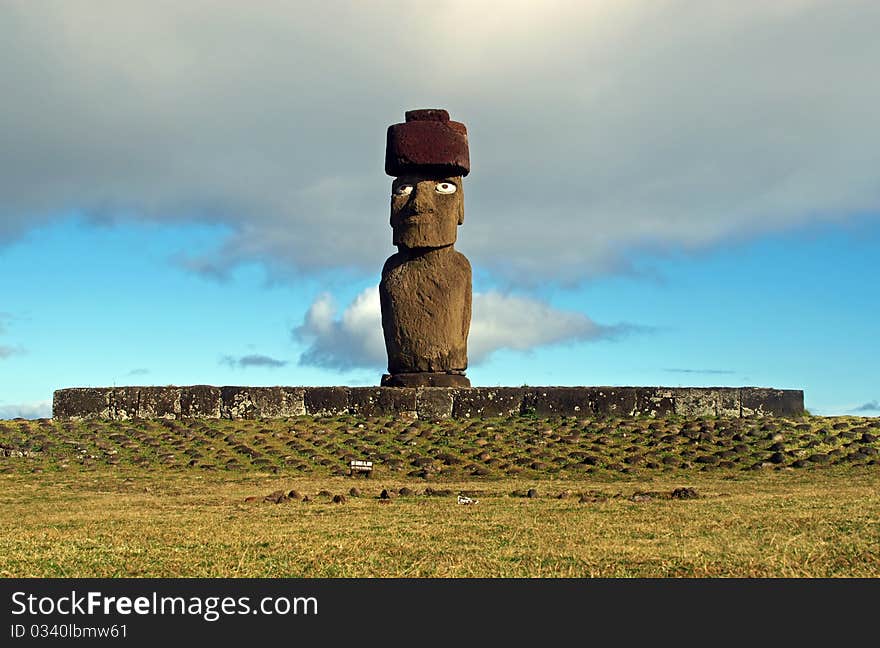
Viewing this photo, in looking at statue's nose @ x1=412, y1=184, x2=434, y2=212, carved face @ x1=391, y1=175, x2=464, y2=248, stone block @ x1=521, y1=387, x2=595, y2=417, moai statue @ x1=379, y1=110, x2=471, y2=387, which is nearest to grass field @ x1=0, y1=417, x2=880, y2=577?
stone block @ x1=521, y1=387, x2=595, y2=417

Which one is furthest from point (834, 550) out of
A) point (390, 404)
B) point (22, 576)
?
point (390, 404)

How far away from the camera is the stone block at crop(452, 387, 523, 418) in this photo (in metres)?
16.3

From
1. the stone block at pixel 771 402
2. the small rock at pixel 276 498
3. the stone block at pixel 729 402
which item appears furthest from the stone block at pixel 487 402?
the small rock at pixel 276 498

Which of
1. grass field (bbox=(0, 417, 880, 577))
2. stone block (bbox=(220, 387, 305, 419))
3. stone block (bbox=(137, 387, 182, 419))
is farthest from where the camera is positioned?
stone block (bbox=(137, 387, 182, 419))

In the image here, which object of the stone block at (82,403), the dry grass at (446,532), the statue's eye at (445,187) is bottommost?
the dry grass at (446,532)

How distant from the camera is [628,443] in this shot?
566 inches

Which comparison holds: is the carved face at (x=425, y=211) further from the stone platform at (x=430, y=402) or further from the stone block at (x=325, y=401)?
the stone block at (x=325, y=401)

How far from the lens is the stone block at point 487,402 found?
643 inches

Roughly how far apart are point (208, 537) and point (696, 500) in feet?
15.8

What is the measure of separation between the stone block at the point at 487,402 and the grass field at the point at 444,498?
589 mm

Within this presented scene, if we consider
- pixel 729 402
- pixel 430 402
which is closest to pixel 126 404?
pixel 430 402

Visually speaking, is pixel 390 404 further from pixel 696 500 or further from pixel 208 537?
pixel 208 537

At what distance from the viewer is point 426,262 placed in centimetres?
1720

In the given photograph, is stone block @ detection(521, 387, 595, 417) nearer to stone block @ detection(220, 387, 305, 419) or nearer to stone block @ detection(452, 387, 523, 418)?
stone block @ detection(452, 387, 523, 418)
